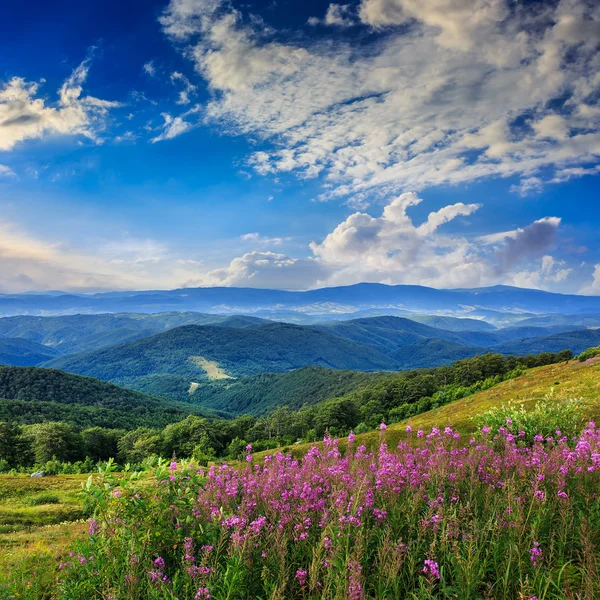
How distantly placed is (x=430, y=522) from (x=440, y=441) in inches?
71.1

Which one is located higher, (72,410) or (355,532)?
(355,532)

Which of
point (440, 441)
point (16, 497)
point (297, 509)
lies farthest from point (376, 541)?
point (16, 497)

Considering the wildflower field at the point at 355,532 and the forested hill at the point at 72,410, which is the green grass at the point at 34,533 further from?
the forested hill at the point at 72,410

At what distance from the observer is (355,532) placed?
4.22 meters

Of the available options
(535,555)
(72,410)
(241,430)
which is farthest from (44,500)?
(72,410)

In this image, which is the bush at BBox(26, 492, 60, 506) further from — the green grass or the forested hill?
the forested hill

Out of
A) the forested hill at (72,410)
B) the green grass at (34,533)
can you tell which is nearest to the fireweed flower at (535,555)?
the green grass at (34,533)

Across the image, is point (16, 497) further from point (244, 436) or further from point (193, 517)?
point (244, 436)

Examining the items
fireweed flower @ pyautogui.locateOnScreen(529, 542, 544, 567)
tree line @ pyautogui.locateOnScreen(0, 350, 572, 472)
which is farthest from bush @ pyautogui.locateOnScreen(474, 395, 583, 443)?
tree line @ pyautogui.locateOnScreen(0, 350, 572, 472)

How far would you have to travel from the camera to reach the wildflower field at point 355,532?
3.66 meters

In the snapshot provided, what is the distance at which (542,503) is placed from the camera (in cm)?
431

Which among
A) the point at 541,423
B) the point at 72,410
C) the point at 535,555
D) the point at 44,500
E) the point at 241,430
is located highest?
the point at 535,555

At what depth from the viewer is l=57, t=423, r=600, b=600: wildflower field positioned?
3656 mm

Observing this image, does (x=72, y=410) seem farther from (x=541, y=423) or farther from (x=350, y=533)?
(x=350, y=533)
